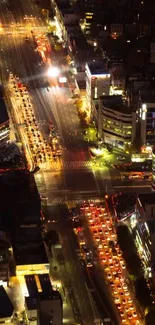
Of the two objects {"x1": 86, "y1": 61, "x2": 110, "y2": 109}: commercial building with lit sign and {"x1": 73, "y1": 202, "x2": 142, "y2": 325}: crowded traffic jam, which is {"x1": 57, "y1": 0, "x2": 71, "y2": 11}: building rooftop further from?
{"x1": 73, "y1": 202, "x2": 142, "y2": 325}: crowded traffic jam

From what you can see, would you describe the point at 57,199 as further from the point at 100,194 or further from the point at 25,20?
the point at 25,20

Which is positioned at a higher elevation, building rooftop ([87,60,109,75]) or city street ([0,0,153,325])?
building rooftop ([87,60,109,75])

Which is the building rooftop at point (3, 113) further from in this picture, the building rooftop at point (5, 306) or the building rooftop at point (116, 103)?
the building rooftop at point (5, 306)

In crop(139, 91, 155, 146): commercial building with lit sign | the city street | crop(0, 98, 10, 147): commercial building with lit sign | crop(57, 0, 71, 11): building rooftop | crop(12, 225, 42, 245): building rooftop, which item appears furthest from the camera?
crop(57, 0, 71, 11): building rooftop

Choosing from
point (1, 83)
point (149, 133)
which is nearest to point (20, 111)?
point (1, 83)

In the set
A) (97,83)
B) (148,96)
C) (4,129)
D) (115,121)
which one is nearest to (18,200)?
(4,129)

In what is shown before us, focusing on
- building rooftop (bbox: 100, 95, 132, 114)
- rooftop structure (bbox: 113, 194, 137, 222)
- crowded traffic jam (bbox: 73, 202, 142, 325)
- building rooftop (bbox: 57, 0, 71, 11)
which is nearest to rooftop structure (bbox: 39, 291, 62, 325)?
crowded traffic jam (bbox: 73, 202, 142, 325)
